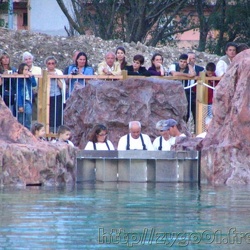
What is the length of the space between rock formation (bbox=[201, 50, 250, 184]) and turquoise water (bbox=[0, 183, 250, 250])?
1760 mm

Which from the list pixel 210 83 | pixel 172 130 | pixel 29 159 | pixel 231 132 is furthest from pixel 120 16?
pixel 29 159

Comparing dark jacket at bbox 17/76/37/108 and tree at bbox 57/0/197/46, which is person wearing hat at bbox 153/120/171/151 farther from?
tree at bbox 57/0/197/46

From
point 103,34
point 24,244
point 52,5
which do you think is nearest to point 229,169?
point 24,244

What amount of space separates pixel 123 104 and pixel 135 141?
7.28 ft

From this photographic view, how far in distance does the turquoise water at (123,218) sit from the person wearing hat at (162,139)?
128 inches

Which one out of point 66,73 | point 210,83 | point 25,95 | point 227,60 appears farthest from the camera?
point 66,73

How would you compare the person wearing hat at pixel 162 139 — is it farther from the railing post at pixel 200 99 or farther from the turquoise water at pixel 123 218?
the turquoise water at pixel 123 218

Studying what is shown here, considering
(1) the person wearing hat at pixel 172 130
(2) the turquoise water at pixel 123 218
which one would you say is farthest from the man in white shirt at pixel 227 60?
(2) the turquoise water at pixel 123 218

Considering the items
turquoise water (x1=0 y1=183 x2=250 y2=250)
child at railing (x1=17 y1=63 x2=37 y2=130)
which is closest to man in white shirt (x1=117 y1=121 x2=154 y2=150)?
child at railing (x1=17 y1=63 x2=37 y2=130)

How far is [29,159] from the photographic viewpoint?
1467 cm

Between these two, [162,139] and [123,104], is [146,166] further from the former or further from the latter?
[123,104]

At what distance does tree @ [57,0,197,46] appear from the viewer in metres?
35.2

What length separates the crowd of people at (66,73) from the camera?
1908 centimetres

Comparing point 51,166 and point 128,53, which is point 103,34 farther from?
point 51,166
